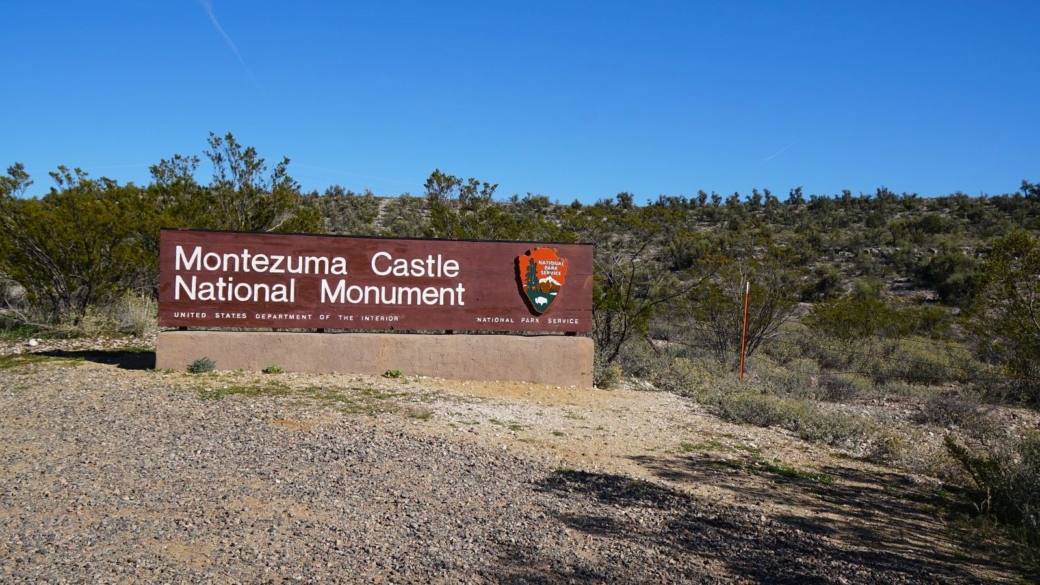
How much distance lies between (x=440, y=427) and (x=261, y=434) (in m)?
1.94

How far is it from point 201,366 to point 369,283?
2808mm

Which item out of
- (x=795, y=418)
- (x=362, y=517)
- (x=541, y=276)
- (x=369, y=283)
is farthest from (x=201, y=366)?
(x=795, y=418)

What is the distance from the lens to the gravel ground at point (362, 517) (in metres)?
4.98

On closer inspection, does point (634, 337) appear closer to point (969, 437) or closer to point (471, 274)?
point (471, 274)

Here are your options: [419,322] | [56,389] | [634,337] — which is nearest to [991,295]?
[419,322]

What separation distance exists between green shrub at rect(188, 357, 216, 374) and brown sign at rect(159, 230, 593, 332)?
2.20ft

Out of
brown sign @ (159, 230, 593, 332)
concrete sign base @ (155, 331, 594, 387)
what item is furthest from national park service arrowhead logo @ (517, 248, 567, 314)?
concrete sign base @ (155, 331, 594, 387)

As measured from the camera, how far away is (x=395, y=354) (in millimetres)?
12898

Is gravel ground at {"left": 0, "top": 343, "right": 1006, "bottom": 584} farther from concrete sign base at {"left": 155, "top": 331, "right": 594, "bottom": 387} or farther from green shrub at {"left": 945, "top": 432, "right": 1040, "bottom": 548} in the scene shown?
concrete sign base at {"left": 155, "top": 331, "right": 594, "bottom": 387}

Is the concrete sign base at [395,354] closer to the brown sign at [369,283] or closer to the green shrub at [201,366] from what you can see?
the green shrub at [201,366]

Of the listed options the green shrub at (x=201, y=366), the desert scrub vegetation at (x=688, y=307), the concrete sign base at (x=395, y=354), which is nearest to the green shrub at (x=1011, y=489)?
the desert scrub vegetation at (x=688, y=307)

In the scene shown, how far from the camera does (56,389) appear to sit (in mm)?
10555

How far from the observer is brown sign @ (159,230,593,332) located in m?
12.8

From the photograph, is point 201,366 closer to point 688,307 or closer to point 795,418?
point 795,418
